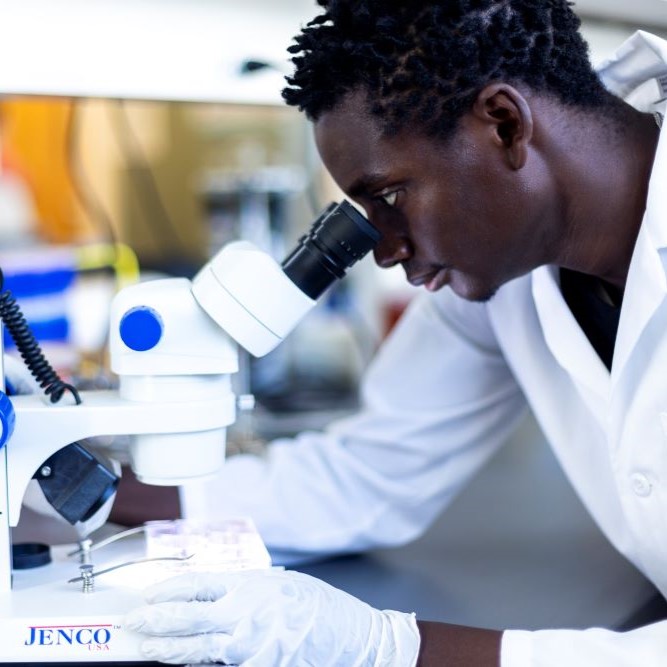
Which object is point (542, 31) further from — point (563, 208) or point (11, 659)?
point (11, 659)

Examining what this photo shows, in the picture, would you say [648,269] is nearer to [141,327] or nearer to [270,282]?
[270,282]

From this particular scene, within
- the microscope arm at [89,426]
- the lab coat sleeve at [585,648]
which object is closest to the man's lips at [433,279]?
the microscope arm at [89,426]

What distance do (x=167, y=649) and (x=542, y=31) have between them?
2.45 feet

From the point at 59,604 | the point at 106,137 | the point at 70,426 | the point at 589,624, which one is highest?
the point at 106,137

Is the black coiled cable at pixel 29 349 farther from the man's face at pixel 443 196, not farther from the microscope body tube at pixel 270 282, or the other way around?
the man's face at pixel 443 196

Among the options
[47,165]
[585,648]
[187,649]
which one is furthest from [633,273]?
[47,165]

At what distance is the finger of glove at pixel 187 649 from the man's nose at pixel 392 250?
47 cm

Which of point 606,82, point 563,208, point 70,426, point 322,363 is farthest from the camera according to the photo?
point 322,363

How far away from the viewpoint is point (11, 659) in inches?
31.2

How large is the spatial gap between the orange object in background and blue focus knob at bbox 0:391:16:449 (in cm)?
287

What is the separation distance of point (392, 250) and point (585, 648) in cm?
48

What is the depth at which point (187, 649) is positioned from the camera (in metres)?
0.78

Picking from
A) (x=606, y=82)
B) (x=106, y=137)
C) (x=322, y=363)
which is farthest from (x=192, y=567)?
(x=106, y=137)

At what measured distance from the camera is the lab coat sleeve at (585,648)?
2.77 feet
